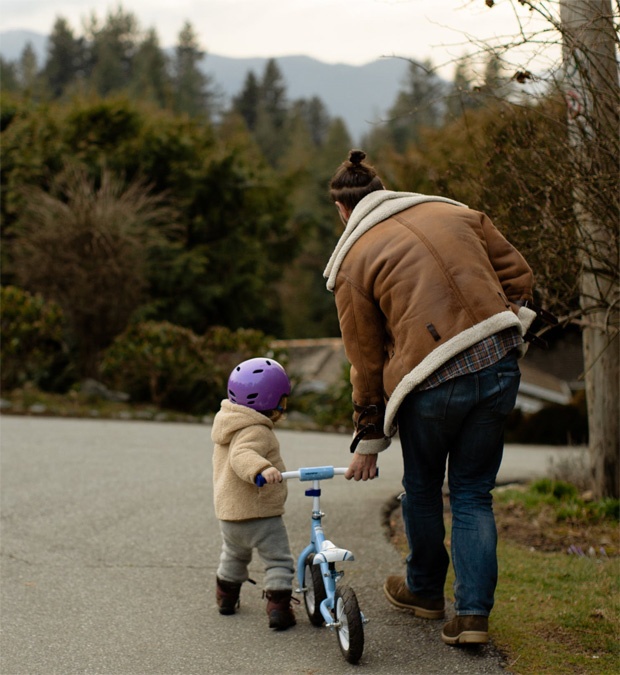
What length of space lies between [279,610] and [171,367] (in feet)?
27.4

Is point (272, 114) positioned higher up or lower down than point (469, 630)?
higher up

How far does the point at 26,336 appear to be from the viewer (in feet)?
39.7

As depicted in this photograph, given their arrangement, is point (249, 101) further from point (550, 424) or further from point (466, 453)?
point (466, 453)

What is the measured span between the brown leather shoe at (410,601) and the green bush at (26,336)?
930cm

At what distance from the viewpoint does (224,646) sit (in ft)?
11.7

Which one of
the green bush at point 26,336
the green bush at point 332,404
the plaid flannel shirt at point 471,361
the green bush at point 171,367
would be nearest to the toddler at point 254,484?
the plaid flannel shirt at point 471,361

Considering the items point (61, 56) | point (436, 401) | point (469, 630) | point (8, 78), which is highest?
point (61, 56)

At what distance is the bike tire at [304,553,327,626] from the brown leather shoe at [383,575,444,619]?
36 cm

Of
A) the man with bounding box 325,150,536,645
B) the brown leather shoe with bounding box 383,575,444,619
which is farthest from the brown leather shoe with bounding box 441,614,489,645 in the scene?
the brown leather shoe with bounding box 383,575,444,619

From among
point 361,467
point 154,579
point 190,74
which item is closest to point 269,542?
point 361,467

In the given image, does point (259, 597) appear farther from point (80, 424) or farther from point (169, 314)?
point (169, 314)

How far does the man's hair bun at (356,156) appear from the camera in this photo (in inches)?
141

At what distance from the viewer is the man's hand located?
3527mm

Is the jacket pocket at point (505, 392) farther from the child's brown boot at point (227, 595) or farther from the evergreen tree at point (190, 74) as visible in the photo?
the evergreen tree at point (190, 74)
